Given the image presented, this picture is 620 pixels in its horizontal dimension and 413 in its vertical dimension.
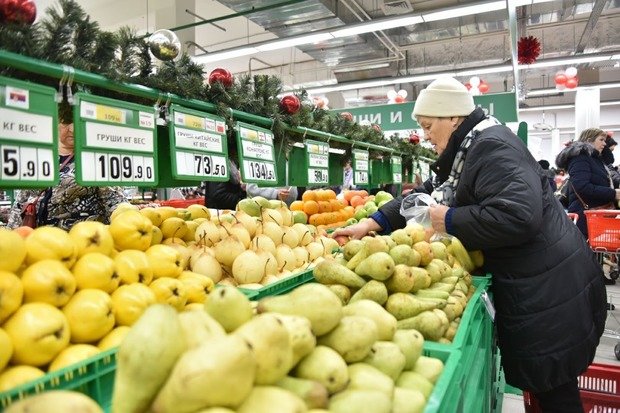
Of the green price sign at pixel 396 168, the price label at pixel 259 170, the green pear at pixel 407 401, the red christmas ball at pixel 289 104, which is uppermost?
the red christmas ball at pixel 289 104

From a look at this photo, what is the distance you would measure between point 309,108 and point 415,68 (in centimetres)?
1198

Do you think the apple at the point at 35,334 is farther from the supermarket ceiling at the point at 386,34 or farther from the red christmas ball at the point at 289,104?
the supermarket ceiling at the point at 386,34

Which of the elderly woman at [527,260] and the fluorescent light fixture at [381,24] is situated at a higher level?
the fluorescent light fixture at [381,24]

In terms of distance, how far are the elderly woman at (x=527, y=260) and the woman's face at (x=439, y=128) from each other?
13 cm

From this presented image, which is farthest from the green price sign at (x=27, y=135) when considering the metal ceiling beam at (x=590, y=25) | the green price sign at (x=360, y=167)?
the metal ceiling beam at (x=590, y=25)

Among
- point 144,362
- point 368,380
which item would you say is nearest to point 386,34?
point 368,380

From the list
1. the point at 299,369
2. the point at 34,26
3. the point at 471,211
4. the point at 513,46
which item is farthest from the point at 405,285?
the point at 513,46

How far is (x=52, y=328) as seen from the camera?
1.00 meters

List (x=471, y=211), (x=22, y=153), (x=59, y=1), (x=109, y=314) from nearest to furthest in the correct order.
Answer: (x=109, y=314) → (x=22, y=153) → (x=59, y=1) → (x=471, y=211)

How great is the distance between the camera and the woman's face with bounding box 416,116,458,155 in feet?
7.53

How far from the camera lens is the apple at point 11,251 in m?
1.04

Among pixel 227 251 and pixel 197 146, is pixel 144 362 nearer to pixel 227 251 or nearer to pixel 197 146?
pixel 227 251

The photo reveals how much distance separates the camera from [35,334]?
38.4 inches

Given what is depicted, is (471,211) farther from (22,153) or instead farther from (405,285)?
(22,153)
